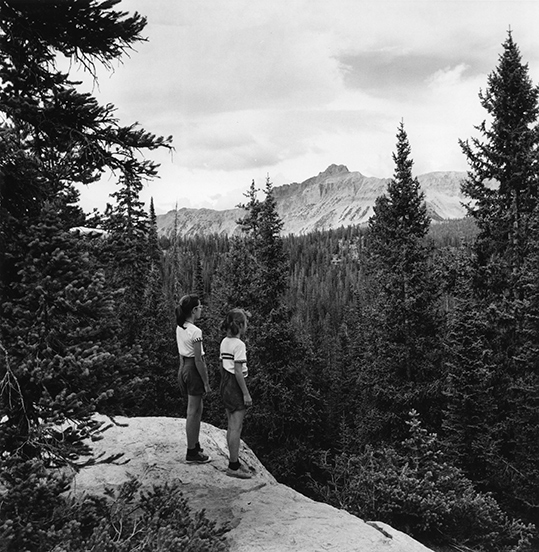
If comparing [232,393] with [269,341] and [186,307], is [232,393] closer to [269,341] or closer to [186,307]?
[186,307]

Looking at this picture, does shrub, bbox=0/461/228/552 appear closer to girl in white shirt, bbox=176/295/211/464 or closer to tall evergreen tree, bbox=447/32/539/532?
girl in white shirt, bbox=176/295/211/464

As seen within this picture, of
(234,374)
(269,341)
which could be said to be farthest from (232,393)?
(269,341)

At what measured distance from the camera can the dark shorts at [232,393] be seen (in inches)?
251

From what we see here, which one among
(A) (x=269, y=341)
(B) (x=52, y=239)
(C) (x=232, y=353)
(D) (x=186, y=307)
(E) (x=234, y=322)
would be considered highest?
(B) (x=52, y=239)

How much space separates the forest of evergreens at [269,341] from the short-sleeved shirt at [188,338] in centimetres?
72

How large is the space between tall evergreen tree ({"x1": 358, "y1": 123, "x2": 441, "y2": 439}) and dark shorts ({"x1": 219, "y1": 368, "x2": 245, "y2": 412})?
11.7m

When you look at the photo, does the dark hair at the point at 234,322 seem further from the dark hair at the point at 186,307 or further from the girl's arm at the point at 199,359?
the dark hair at the point at 186,307

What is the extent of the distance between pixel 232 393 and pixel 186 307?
4.72 ft

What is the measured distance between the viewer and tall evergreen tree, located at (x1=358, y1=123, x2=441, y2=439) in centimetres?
1697

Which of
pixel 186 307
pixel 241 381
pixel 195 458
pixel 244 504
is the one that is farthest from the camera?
pixel 195 458

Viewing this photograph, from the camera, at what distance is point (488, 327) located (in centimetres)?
1502

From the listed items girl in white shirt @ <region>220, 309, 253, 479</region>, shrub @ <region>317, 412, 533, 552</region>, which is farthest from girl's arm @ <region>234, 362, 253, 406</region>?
shrub @ <region>317, 412, 533, 552</region>

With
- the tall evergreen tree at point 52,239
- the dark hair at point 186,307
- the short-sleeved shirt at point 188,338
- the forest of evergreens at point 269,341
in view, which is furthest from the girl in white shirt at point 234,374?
the tall evergreen tree at point 52,239

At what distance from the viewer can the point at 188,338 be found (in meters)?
6.39
